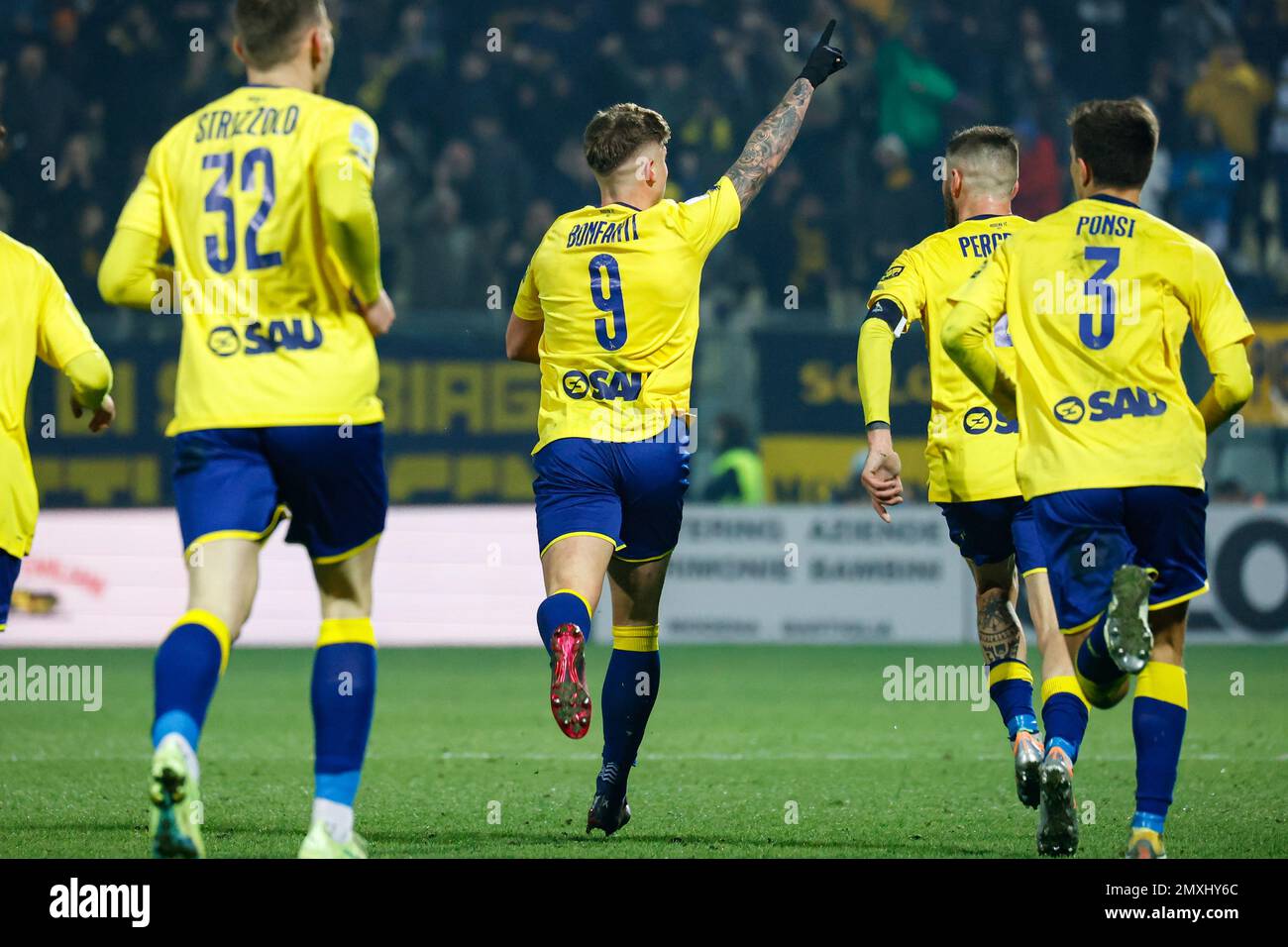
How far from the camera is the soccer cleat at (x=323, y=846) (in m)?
4.41

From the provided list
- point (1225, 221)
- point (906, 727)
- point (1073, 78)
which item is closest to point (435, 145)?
point (1073, 78)

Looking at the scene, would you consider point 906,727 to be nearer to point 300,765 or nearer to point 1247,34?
point 300,765

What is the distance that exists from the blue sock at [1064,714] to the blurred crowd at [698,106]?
428 inches

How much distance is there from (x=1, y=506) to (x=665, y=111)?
43.3 ft

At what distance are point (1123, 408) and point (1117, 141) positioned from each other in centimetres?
75

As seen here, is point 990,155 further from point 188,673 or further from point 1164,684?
point 188,673

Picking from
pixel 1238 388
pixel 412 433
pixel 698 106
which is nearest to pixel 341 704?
pixel 1238 388

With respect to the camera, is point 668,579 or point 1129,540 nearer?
point 1129,540

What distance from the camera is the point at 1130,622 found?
4828mm

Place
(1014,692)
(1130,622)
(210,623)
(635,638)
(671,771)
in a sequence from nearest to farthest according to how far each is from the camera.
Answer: (210,623) → (1130,622) → (635,638) → (1014,692) → (671,771)

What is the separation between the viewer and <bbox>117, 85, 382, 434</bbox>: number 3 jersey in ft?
14.9

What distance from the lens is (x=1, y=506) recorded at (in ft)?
17.9

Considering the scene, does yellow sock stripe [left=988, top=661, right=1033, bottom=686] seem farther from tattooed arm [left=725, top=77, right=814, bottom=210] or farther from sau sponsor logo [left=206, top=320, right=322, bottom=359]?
sau sponsor logo [left=206, top=320, right=322, bottom=359]

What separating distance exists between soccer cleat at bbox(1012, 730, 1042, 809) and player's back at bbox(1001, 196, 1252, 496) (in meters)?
1.40
